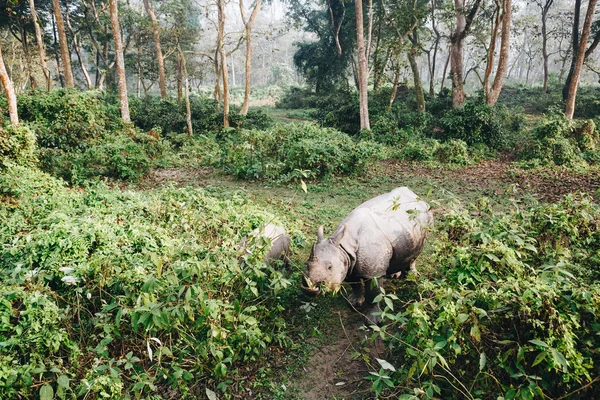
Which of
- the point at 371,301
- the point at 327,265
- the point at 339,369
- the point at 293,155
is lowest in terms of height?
the point at 339,369

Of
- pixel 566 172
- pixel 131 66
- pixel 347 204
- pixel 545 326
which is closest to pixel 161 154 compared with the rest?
pixel 347 204

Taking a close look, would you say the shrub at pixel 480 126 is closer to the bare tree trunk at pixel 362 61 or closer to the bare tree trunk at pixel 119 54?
the bare tree trunk at pixel 362 61

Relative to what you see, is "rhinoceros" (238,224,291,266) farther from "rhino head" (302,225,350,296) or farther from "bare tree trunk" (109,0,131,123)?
"bare tree trunk" (109,0,131,123)

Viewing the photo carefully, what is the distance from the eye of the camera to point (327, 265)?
4547 millimetres

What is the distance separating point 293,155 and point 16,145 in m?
7.49

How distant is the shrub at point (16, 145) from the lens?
806 cm

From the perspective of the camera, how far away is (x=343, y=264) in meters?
4.73

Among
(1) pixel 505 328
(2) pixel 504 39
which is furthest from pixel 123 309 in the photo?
(2) pixel 504 39

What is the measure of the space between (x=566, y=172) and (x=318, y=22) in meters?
24.8

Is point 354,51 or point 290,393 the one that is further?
point 354,51

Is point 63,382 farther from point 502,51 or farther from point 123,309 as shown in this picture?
point 502,51

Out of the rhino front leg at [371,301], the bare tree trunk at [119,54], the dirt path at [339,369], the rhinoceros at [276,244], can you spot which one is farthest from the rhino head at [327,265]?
the bare tree trunk at [119,54]

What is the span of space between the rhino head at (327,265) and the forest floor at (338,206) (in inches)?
23.6

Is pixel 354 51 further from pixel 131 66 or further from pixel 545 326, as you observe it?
pixel 545 326
